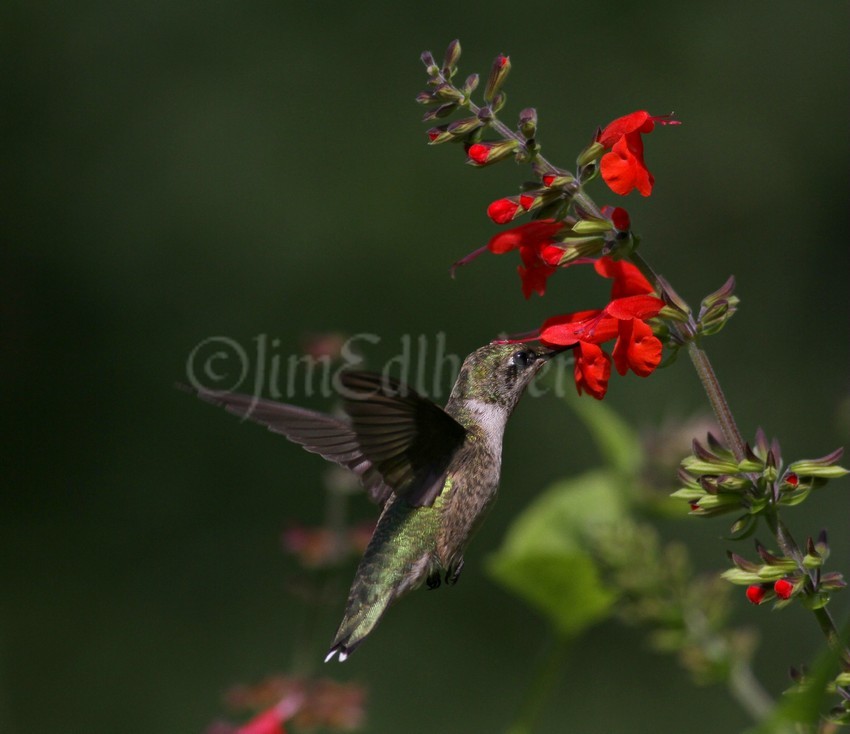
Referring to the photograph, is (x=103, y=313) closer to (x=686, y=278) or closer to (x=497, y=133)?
(x=686, y=278)

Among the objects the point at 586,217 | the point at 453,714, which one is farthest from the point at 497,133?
the point at 453,714

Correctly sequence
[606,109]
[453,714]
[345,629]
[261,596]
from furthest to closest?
[606,109], [261,596], [453,714], [345,629]

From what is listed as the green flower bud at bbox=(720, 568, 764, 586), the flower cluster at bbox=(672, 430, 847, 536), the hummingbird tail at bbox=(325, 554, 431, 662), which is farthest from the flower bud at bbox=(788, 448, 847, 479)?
Result: the hummingbird tail at bbox=(325, 554, 431, 662)

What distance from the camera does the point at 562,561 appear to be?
2.01 m

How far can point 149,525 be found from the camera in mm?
6668

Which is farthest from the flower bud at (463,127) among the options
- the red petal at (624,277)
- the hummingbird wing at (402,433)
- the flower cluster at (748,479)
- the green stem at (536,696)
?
the green stem at (536,696)

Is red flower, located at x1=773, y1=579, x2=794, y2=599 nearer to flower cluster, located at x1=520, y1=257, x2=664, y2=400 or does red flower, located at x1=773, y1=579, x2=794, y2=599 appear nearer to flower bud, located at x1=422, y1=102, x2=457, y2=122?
flower cluster, located at x1=520, y1=257, x2=664, y2=400

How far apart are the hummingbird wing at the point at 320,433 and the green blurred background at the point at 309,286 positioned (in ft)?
11.9

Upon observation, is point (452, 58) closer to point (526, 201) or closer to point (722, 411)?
point (526, 201)

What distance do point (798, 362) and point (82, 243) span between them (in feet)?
15.1

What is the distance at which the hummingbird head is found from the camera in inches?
75.3

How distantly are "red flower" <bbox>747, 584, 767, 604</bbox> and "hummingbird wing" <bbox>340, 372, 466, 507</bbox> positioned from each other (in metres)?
0.55

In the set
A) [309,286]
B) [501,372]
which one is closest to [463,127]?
[501,372]

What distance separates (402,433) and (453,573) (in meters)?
0.29
